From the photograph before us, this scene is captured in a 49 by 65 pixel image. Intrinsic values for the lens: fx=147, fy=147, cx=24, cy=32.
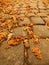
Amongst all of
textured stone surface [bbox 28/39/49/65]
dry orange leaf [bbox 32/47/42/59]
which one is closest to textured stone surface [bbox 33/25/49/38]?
textured stone surface [bbox 28/39/49/65]

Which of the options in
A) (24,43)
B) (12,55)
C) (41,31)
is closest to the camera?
(12,55)

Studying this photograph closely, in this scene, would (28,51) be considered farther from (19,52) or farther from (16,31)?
(16,31)

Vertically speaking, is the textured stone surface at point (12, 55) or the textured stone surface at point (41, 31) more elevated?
the textured stone surface at point (12, 55)

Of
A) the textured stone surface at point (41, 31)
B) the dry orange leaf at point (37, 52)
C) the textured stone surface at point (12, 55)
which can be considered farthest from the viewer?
the textured stone surface at point (41, 31)

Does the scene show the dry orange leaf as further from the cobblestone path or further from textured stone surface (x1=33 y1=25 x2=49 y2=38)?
textured stone surface (x1=33 y1=25 x2=49 y2=38)

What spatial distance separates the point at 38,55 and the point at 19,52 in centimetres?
28

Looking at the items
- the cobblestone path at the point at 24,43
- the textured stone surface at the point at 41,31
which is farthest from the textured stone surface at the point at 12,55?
the textured stone surface at the point at 41,31

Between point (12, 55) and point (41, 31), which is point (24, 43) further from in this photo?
point (41, 31)

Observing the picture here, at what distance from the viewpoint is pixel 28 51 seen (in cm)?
220

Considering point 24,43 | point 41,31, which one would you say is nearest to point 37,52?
point 24,43

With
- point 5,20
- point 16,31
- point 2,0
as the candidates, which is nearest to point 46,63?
point 16,31

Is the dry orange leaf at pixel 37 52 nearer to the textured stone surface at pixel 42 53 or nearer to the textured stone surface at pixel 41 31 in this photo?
the textured stone surface at pixel 42 53

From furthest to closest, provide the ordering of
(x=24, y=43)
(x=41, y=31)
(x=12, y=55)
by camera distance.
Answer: (x=41, y=31) → (x=24, y=43) → (x=12, y=55)

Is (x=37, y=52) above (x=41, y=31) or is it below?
above
